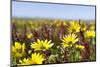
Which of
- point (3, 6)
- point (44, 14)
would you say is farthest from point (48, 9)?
point (3, 6)

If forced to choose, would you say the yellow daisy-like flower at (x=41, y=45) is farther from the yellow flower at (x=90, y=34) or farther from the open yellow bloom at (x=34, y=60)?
the yellow flower at (x=90, y=34)

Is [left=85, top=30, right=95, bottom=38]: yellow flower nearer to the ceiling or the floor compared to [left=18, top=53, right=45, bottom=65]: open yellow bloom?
nearer to the ceiling

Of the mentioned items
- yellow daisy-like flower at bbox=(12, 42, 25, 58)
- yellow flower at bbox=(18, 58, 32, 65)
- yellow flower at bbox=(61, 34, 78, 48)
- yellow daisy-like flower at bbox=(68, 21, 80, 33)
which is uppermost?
yellow daisy-like flower at bbox=(68, 21, 80, 33)

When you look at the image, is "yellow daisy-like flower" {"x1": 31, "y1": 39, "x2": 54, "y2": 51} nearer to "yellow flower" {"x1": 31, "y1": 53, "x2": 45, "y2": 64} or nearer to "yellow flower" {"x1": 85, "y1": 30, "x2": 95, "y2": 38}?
"yellow flower" {"x1": 31, "y1": 53, "x2": 45, "y2": 64}

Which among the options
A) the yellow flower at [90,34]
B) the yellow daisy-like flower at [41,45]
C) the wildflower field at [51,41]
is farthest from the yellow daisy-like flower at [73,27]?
the yellow daisy-like flower at [41,45]

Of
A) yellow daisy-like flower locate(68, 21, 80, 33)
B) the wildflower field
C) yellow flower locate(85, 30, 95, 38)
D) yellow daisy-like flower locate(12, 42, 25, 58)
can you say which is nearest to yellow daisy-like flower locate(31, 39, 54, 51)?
the wildflower field

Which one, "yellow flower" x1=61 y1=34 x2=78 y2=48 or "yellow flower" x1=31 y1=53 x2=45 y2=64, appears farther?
"yellow flower" x1=61 y1=34 x2=78 y2=48

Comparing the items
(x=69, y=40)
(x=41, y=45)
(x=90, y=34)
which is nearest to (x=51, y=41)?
(x=41, y=45)

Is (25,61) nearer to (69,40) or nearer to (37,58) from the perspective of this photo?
(37,58)
